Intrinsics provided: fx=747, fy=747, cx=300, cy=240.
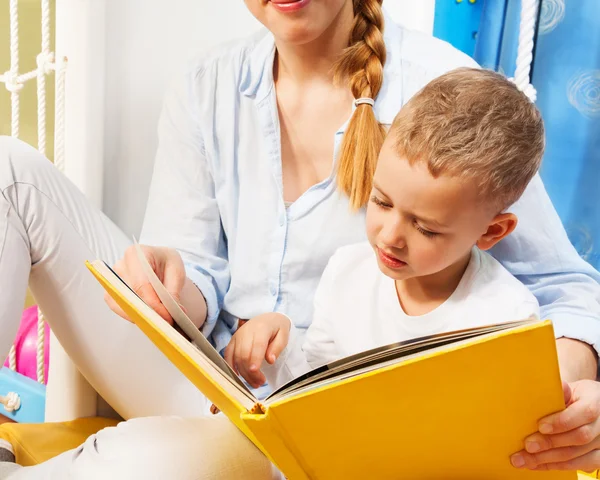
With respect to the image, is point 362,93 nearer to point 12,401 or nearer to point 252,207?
point 252,207

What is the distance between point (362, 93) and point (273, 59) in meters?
0.19

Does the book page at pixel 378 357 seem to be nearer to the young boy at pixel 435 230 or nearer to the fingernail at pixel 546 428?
the fingernail at pixel 546 428

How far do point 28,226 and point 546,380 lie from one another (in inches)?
29.8

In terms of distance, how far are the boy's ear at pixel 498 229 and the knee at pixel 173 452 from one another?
380 millimetres

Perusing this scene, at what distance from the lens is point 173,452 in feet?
2.75

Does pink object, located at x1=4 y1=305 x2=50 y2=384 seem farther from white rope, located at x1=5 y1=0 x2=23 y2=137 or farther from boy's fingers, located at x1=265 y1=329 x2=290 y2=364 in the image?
boy's fingers, located at x1=265 y1=329 x2=290 y2=364

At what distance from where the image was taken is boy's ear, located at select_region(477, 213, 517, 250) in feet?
2.96

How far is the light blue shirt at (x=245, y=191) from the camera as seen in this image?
1.14 m

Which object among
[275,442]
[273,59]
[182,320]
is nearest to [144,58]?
[273,59]

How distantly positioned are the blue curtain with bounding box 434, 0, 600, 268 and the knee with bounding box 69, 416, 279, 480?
0.79 m

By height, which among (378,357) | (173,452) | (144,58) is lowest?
(173,452)

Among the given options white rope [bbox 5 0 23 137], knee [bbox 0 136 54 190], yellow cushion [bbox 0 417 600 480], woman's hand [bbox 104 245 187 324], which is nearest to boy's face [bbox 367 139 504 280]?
woman's hand [bbox 104 245 187 324]

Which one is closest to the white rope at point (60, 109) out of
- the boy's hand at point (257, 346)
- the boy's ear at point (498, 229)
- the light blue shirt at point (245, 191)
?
the light blue shirt at point (245, 191)

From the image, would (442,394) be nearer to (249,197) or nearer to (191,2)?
(249,197)
